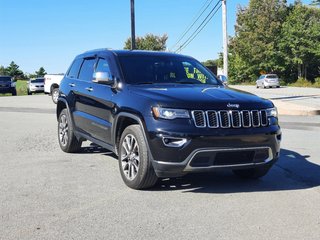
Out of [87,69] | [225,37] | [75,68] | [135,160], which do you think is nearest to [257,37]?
[225,37]

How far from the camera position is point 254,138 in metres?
5.45

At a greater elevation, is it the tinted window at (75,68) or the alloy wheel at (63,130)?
the tinted window at (75,68)

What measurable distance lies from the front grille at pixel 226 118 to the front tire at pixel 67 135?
11.0 feet

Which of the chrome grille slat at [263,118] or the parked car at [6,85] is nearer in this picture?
the chrome grille slat at [263,118]

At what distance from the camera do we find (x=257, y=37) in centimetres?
6800

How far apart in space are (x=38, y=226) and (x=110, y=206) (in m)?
0.92

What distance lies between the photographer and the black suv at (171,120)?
17.1ft

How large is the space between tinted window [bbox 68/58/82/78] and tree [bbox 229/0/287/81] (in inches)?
2371

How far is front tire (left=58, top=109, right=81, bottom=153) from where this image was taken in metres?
8.05

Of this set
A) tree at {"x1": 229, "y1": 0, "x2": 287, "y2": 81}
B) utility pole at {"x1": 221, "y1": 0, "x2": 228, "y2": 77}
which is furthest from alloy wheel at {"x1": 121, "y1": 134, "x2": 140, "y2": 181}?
tree at {"x1": 229, "y1": 0, "x2": 287, "y2": 81}

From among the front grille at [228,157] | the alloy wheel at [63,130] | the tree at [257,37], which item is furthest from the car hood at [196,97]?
the tree at [257,37]

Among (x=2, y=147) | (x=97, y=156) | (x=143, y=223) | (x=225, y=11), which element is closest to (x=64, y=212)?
(x=143, y=223)

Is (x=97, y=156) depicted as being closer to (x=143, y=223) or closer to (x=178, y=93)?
(x=178, y=93)

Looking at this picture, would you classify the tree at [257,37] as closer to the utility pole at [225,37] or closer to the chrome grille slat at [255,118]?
the utility pole at [225,37]
